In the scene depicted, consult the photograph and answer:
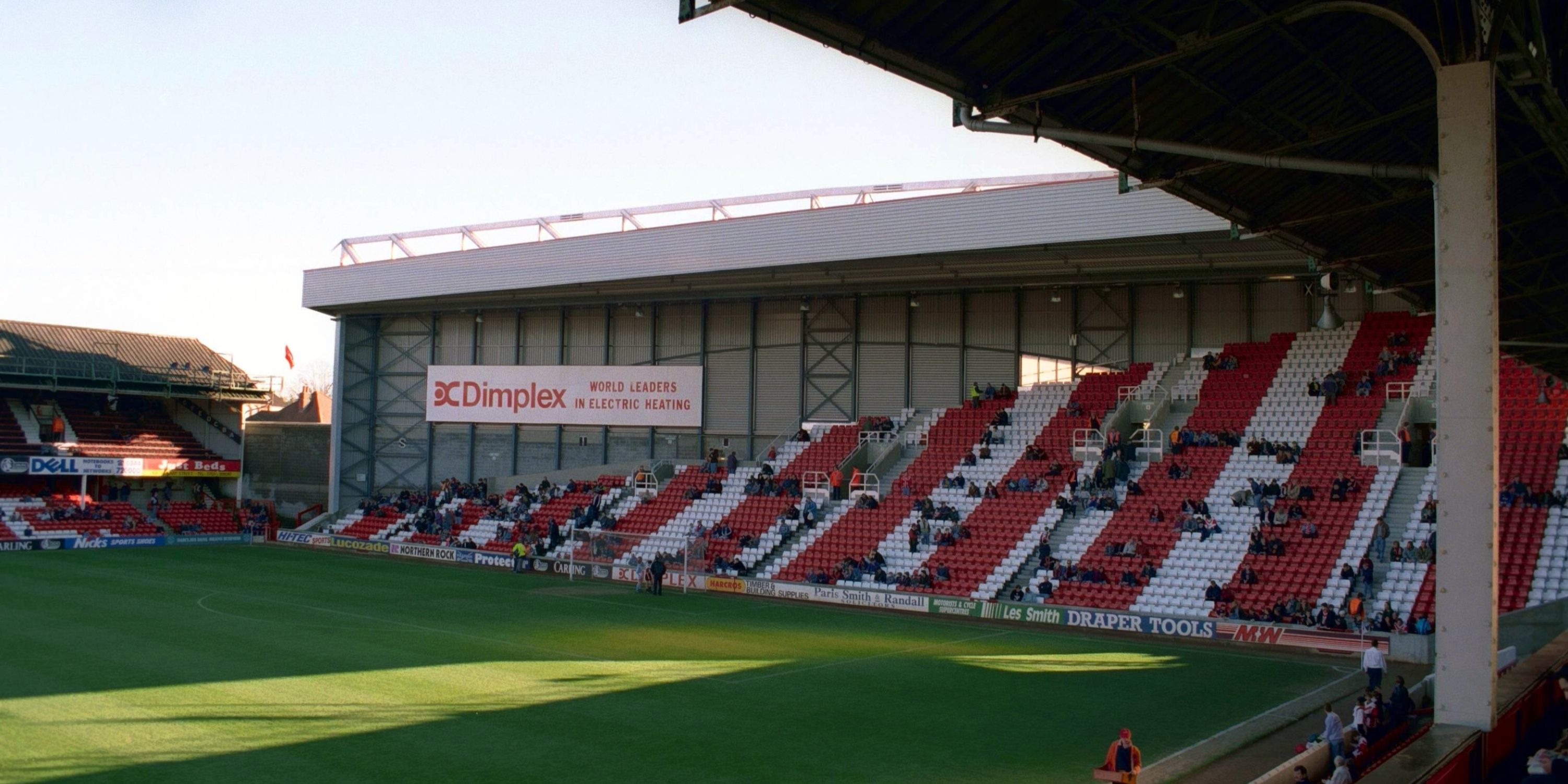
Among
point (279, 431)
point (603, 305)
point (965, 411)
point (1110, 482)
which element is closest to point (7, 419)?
point (279, 431)

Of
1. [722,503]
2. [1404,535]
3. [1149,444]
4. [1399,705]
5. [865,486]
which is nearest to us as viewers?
[1399,705]

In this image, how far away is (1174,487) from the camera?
107 ft

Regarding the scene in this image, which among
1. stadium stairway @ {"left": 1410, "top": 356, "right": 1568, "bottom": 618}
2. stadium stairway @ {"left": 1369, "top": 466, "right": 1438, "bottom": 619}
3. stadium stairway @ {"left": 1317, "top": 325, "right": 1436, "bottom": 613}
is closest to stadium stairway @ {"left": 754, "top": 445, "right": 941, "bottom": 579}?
stadium stairway @ {"left": 1317, "top": 325, "right": 1436, "bottom": 613}

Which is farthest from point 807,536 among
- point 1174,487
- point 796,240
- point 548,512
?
point 548,512

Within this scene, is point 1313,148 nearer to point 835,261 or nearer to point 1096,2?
point 1096,2

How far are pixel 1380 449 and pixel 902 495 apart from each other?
44.5 ft

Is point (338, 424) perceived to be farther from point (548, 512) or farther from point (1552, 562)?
point (1552, 562)

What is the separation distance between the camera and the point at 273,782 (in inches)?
516

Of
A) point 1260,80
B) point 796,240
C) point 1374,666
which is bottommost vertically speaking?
point 1374,666

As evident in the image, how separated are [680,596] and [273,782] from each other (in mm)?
20181

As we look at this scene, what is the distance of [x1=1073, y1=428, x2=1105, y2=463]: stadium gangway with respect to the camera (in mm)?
34688

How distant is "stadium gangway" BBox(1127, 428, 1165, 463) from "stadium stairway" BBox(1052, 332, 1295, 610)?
2.42 feet

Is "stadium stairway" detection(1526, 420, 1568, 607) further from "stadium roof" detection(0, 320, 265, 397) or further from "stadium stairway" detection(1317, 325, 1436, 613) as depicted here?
"stadium roof" detection(0, 320, 265, 397)

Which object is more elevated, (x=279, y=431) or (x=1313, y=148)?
(x=1313, y=148)
